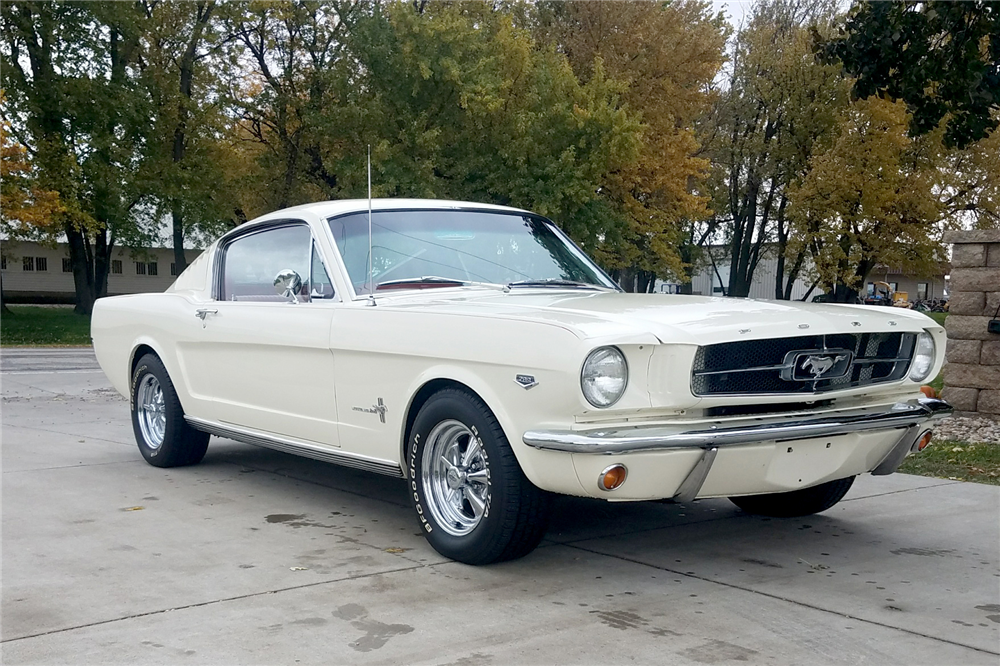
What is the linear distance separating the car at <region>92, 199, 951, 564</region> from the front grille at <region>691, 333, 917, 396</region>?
0.4 inches

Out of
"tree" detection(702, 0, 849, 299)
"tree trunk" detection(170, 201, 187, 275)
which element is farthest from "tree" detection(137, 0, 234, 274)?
"tree" detection(702, 0, 849, 299)

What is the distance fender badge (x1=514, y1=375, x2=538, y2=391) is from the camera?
13.1 ft

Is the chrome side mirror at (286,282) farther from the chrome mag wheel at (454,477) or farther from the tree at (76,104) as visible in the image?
the tree at (76,104)

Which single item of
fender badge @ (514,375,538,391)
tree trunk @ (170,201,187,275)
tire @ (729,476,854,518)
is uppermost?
tree trunk @ (170,201,187,275)

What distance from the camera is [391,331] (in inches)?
185

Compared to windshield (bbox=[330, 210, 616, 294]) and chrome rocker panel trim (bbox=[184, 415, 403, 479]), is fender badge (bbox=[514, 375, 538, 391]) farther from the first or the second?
windshield (bbox=[330, 210, 616, 294])

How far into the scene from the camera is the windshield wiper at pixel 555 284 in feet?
17.9

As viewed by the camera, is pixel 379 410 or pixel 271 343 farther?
pixel 271 343

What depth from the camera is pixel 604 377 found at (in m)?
3.94

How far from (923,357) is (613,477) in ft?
6.45

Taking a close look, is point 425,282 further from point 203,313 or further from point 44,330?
point 44,330

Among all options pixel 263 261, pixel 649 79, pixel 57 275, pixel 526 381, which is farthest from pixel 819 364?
pixel 57 275

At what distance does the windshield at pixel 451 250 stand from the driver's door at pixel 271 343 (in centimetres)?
24

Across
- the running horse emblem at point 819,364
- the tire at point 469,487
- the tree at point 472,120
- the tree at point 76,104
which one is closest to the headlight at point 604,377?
the tire at point 469,487
